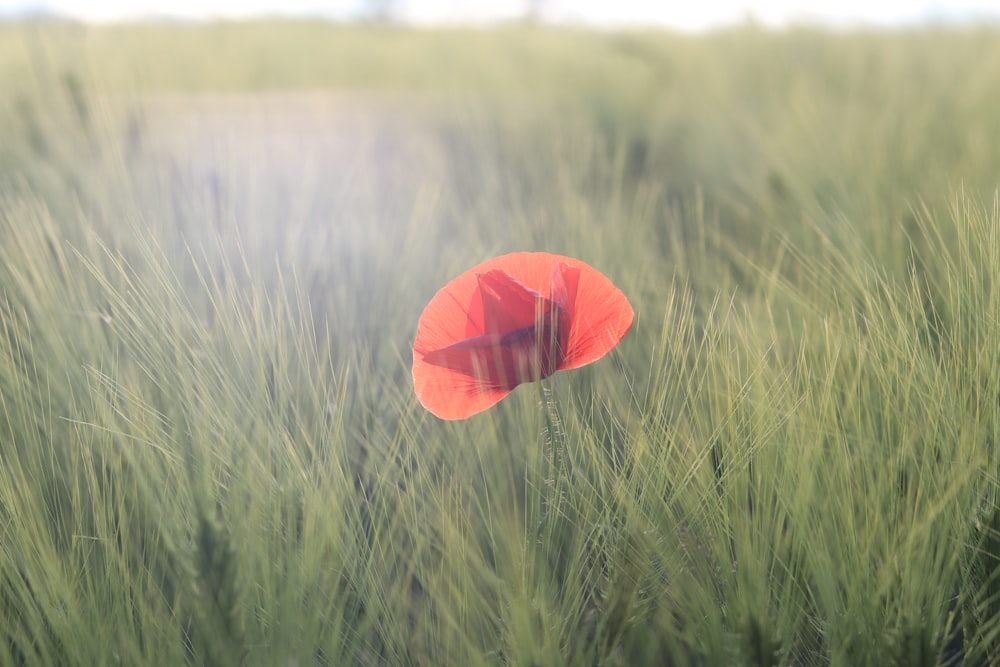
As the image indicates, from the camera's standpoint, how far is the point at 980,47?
2.64 m

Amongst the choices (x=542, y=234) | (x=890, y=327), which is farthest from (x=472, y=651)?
(x=542, y=234)

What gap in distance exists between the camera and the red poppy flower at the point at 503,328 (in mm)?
488

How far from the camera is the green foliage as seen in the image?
1.57ft

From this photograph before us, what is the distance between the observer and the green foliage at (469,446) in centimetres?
48

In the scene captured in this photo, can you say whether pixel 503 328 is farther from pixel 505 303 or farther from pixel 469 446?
pixel 469 446

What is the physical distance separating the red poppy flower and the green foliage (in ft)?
0.13

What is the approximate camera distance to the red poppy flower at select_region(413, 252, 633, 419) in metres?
0.49

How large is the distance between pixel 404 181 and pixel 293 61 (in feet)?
7.71

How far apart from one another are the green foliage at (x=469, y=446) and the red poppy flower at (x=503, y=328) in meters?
0.04

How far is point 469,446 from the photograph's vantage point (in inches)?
24.0

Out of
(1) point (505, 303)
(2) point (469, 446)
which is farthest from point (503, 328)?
(2) point (469, 446)

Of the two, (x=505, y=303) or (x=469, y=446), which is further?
(x=469, y=446)

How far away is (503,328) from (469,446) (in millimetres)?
137

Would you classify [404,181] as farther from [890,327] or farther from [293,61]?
[293,61]
